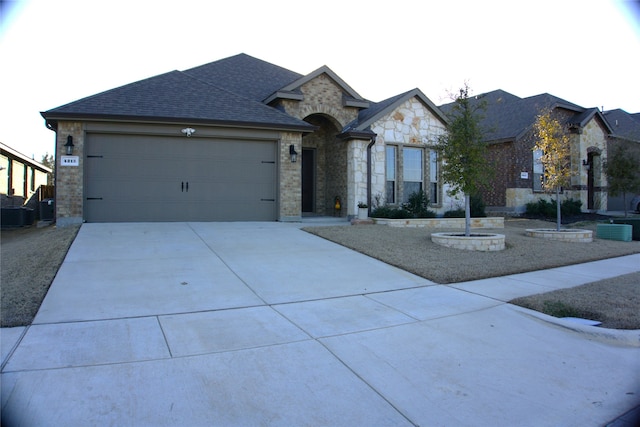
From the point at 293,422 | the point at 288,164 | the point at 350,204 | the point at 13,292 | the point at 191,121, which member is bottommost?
the point at 293,422

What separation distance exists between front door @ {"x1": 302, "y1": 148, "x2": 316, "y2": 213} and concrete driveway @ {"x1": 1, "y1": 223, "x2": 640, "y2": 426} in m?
9.73

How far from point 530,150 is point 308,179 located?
11.3 metres

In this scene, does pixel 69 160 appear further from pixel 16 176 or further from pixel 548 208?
pixel 548 208

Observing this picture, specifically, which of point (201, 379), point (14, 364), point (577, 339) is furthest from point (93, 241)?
point (577, 339)

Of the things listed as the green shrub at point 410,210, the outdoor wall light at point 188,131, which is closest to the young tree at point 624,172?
the green shrub at point 410,210

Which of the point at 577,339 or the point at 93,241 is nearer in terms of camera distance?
the point at 577,339

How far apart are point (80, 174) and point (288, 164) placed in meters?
6.01

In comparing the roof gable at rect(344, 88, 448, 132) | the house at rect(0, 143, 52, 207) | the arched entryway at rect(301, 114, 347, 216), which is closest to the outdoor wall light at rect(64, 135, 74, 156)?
the arched entryway at rect(301, 114, 347, 216)

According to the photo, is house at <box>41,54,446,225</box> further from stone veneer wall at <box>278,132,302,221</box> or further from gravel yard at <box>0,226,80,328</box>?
gravel yard at <box>0,226,80,328</box>

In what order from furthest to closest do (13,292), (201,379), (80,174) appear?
(80,174)
(13,292)
(201,379)

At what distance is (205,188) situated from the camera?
13109 millimetres

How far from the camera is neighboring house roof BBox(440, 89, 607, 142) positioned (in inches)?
797

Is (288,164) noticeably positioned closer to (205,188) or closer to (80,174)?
(205,188)

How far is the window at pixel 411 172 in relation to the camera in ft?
53.2
